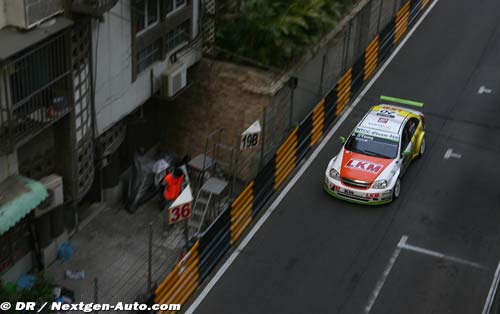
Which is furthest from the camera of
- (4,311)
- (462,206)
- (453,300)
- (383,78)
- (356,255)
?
(383,78)

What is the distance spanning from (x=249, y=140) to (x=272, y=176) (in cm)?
170

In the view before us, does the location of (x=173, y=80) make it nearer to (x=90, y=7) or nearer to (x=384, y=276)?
(x=90, y=7)

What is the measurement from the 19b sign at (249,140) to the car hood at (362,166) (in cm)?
255

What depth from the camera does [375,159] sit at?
24.3 metres

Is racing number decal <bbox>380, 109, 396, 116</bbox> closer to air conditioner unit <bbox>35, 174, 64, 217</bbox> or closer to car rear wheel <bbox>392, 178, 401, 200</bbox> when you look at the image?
car rear wheel <bbox>392, 178, 401, 200</bbox>

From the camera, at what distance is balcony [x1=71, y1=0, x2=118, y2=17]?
19.0 meters

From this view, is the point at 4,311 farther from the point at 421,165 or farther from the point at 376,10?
the point at 376,10

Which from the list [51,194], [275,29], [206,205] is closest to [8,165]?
[51,194]

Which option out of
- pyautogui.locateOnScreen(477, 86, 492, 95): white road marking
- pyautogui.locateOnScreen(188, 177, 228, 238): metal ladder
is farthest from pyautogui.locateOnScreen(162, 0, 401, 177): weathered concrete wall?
pyautogui.locateOnScreen(477, 86, 492, 95): white road marking

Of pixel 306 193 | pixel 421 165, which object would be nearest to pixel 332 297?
pixel 306 193

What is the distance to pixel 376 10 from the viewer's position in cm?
3341

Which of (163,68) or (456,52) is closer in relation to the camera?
(163,68)

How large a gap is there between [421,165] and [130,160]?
8.84 metres

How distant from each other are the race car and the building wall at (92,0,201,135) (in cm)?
591
